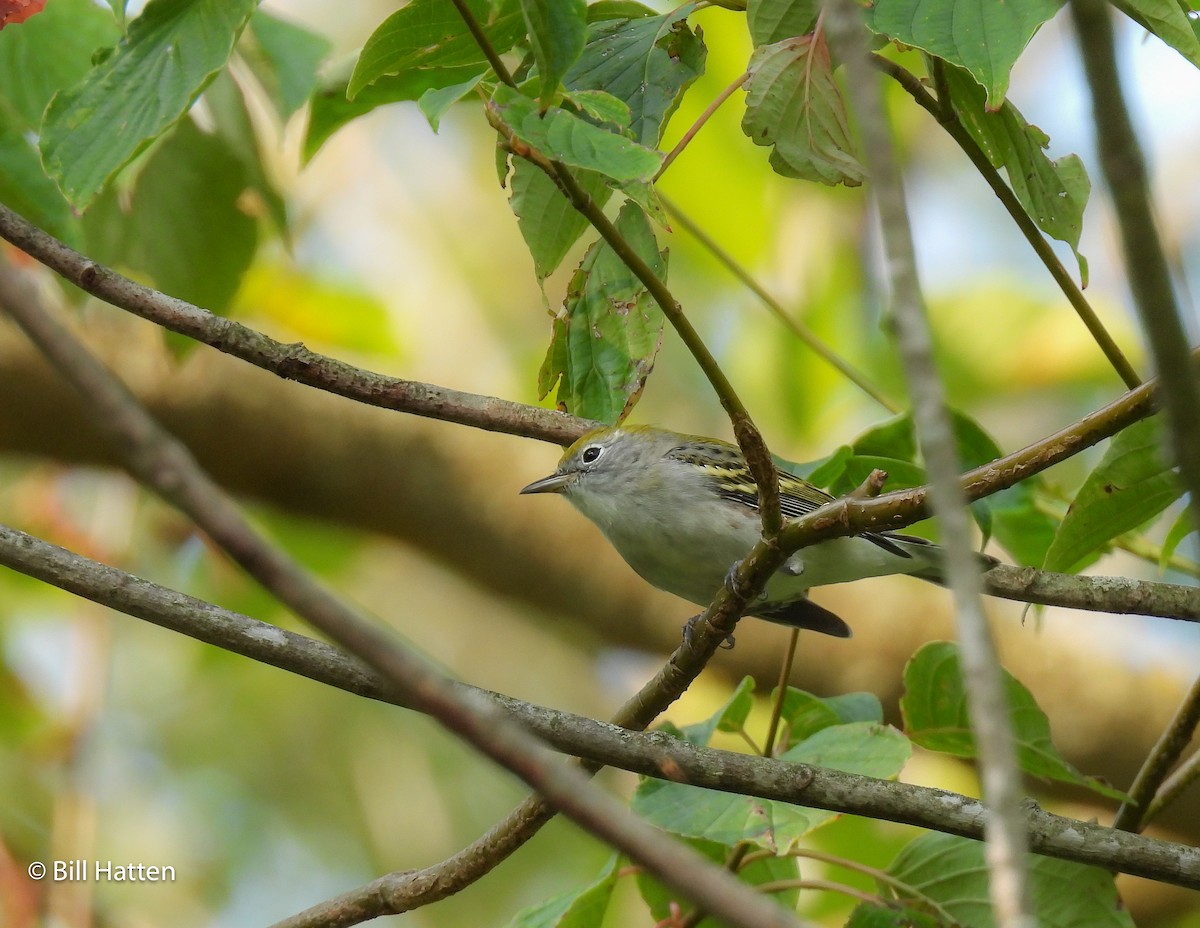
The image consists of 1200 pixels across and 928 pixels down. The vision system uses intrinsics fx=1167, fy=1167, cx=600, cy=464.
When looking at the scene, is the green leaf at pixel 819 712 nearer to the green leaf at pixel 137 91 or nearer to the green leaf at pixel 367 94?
the green leaf at pixel 367 94

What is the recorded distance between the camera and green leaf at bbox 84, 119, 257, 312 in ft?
10.3

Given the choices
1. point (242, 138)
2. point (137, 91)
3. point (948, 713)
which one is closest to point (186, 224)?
point (242, 138)

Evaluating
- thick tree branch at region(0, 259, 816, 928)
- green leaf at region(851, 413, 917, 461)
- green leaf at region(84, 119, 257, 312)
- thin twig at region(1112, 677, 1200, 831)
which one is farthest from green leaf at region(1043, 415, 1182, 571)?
green leaf at region(84, 119, 257, 312)

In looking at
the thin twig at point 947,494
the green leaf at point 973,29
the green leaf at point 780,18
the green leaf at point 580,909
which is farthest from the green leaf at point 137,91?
the green leaf at point 580,909

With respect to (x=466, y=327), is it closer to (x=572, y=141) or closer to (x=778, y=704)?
(x=778, y=704)

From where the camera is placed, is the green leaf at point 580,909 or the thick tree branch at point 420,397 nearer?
the thick tree branch at point 420,397

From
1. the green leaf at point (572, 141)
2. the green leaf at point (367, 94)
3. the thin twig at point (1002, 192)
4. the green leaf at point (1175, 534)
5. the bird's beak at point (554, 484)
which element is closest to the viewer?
the green leaf at point (572, 141)

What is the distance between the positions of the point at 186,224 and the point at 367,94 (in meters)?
0.78

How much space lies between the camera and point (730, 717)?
272cm

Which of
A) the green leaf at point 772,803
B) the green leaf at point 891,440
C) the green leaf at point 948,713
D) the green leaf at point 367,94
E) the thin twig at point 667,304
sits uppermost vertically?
the green leaf at point 367,94

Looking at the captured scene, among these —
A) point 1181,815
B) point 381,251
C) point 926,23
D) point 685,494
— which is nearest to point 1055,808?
point 1181,815

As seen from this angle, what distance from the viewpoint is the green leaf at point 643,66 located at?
2301 millimetres

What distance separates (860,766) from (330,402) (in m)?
3.87

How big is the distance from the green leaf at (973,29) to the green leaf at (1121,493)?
2.48ft
